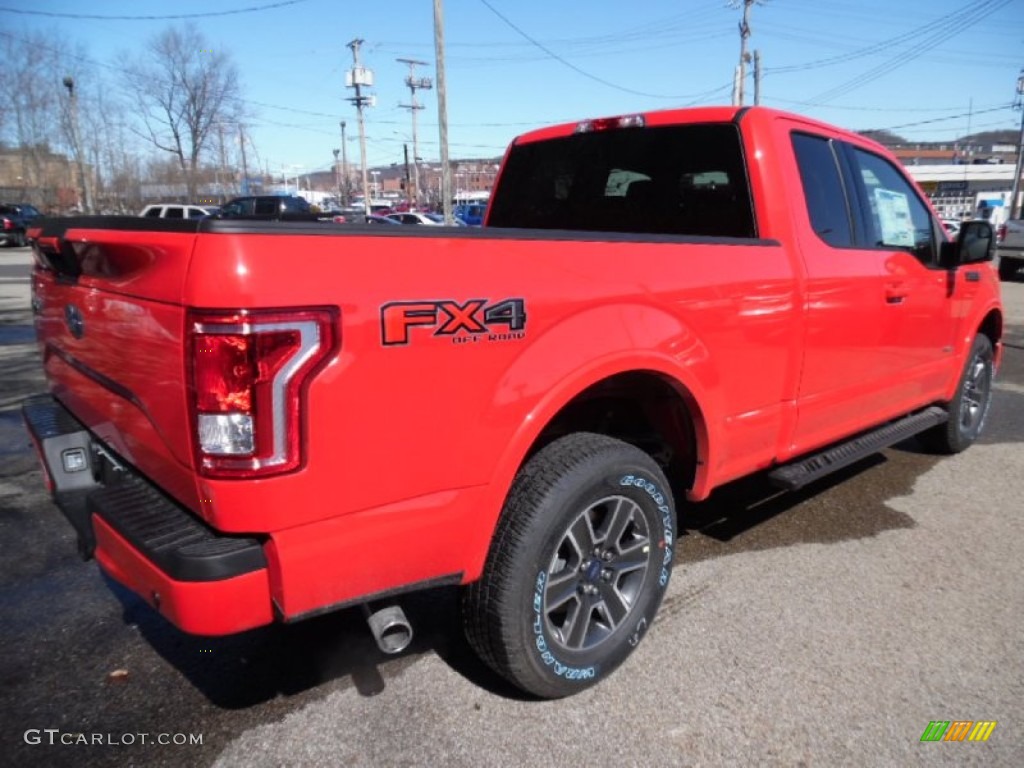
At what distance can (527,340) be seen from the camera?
79.3 inches

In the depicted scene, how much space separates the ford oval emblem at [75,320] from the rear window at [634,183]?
2462mm

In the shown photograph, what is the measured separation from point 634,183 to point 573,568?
2.10 meters

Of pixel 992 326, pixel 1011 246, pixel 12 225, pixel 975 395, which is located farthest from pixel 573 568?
pixel 12 225

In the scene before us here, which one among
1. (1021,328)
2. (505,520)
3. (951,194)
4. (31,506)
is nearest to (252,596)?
(505,520)

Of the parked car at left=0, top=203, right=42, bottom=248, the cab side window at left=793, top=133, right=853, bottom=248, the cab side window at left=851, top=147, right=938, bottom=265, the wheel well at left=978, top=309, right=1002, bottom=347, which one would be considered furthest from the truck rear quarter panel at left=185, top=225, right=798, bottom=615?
the parked car at left=0, top=203, right=42, bottom=248

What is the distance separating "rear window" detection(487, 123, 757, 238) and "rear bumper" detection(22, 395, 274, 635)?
242 centimetres

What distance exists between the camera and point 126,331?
1887 mm

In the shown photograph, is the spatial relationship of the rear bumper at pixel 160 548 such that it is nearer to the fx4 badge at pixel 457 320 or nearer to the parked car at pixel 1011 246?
the fx4 badge at pixel 457 320

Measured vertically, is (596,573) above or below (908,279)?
below

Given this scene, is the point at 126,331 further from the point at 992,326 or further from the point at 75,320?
the point at 992,326

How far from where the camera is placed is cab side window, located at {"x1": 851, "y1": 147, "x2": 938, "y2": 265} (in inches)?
142

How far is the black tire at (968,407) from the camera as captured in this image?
4773 millimetres

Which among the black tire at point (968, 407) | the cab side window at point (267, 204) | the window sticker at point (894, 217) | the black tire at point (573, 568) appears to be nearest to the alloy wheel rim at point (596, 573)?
the black tire at point (573, 568)

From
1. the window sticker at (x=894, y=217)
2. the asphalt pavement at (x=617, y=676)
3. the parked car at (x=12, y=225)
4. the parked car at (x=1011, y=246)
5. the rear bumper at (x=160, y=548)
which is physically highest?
the parked car at (x=12, y=225)
